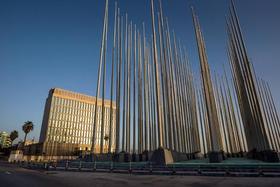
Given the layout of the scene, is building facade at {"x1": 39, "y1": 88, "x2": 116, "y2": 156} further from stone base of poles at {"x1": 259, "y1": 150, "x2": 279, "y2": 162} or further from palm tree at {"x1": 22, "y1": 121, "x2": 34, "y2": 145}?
stone base of poles at {"x1": 259, "y1": 150, "x2": 279, "y2": 162}

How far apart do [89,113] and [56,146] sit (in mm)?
34760

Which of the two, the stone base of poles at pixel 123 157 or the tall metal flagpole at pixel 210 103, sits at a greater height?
the tall metal flagpole at pixel 210 103

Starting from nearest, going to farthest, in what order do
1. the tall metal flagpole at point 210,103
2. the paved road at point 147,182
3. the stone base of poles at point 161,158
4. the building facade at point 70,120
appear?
Answer: the paved road at point 147,182
the stone base of poles at point 161,158
the tall metal flagpole at point 210,103
the building facade at point 70,120

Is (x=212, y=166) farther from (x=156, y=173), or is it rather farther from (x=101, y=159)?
(x=101, y=159)

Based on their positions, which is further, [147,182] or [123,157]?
[123,157]

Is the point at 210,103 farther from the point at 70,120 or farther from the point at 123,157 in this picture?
the point at 70,120

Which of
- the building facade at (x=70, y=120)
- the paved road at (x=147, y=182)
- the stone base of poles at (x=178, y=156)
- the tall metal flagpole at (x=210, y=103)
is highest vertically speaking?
the building facade at (x=70, y=120)

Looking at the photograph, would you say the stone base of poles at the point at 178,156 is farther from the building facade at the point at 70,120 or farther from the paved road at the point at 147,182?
the building facade at the point at 70,120

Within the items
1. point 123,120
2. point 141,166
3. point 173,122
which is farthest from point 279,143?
point 141,166

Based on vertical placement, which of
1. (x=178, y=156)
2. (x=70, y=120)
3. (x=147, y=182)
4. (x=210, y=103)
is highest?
(x=70, y=120)

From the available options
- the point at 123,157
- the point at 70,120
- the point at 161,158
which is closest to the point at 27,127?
the point at 70,120

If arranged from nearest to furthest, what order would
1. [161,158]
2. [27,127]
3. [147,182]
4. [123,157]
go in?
[147,182] → [161,158] → [123,157] → [27,127]

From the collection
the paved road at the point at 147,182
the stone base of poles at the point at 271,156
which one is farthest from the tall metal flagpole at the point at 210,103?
the paved road at the point at 147,182

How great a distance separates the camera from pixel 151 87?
1314 inches
